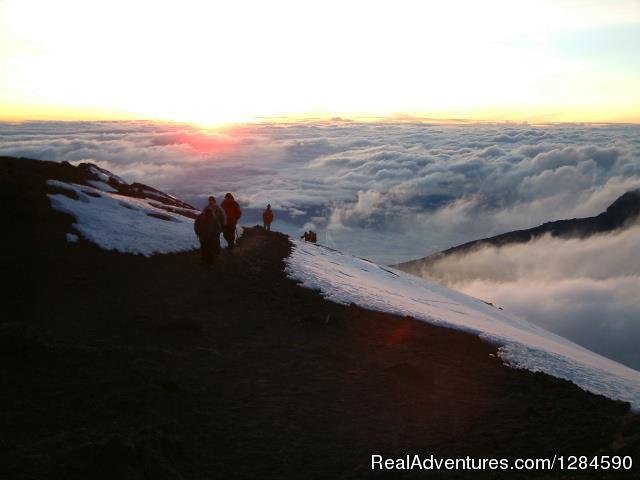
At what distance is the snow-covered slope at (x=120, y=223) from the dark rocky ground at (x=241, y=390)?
426cm

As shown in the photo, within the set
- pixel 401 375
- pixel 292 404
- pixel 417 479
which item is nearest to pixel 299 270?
pixel 401 375

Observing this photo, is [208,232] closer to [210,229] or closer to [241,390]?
[210,229]

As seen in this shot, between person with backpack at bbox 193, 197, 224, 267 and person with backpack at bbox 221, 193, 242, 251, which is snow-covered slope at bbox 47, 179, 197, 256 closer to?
person with backpack at bbox 221, 193, 242, 251

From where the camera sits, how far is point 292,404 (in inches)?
497

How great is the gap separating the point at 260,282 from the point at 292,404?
12069 millimetres

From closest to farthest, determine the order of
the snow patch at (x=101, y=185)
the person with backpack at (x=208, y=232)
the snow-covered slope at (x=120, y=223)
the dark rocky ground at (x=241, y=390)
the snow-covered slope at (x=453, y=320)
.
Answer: the dark rocky ground at (x=241, y=390) < the snow-covered slope at (x=453, y=320) < the person with backpack at (x=208, y=232) < the snow-covered slope at (x=120, y=223) < the snow patch at (x=101, y=185)

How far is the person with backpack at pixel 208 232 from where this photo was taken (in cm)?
2462

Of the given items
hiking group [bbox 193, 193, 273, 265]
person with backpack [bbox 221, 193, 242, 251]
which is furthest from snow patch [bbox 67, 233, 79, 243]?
person with backpack [bbox 221, 193, 242, 251]

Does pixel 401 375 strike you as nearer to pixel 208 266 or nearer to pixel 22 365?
pixel 22 365

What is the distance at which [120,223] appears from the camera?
2938cm

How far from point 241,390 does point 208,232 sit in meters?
12.6

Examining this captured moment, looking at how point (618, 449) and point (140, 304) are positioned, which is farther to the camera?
point (140, 304)

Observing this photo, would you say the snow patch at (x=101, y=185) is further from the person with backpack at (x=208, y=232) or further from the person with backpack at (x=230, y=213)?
the person with backpack at (x=208, y=232)

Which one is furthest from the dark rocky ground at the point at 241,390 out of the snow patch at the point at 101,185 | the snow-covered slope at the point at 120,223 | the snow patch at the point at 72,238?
the snow patch at the point at 101,185
